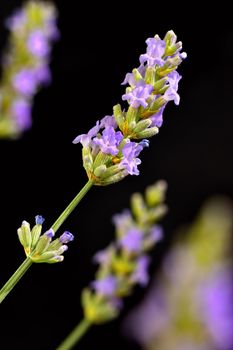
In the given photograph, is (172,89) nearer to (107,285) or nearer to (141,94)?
(141,94)

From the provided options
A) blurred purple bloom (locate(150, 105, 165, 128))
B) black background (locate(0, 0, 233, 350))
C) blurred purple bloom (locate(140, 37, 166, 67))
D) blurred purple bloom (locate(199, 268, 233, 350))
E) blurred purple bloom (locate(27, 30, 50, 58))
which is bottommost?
blurred purple bloom (locate(199, 268, 233, 350))

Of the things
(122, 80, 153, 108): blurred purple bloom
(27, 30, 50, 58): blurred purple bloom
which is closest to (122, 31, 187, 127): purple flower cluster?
(122, 80, 153, 108): blurred purple bloom

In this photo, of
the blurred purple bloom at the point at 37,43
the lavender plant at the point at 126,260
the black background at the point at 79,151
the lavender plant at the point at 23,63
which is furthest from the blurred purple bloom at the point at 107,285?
the black background at the point at 79,151

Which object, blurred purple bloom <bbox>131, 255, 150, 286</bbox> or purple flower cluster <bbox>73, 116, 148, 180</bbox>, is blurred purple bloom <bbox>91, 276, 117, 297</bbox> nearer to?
blurred purple bloom <bbox>131, 255, 150, 286</bbox>

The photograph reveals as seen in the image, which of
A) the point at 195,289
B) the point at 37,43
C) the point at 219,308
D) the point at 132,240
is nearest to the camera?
the point at 132,240

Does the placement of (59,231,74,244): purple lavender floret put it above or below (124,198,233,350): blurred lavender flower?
above

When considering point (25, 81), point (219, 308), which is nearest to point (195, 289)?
point (219, 308)
